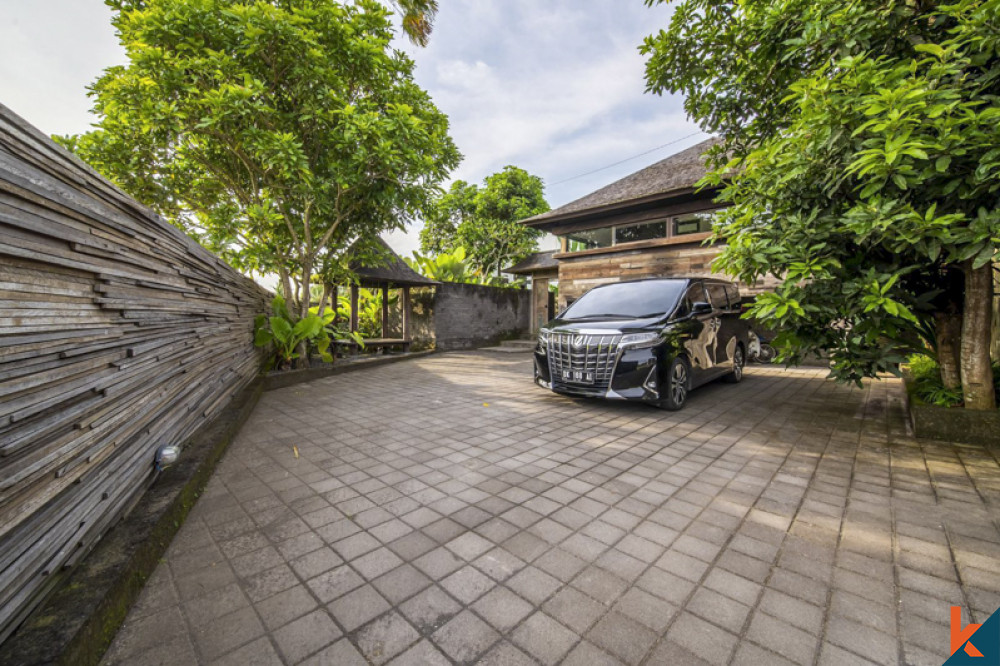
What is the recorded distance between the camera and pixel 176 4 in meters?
5.73

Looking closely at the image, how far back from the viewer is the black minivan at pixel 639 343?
15.7 feet

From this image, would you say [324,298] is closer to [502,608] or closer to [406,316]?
[406,316]

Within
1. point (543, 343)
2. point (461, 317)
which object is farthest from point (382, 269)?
point (543, 343)

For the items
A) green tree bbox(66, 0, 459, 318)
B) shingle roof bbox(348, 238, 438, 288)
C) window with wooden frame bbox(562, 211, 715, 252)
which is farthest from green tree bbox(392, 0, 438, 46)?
window with wooden frame bbox(562, 211, 715, 252)

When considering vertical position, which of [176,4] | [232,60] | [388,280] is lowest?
[388,280]

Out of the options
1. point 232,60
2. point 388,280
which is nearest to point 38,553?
point 232,60

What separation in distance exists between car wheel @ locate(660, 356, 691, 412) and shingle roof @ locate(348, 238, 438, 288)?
6.70 metres

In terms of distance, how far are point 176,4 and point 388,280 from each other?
6843mm

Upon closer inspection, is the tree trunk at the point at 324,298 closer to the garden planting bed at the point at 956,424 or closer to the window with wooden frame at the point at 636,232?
the window with wooden frame at the point at 636,232

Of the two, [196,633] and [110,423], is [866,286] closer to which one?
[196,633]

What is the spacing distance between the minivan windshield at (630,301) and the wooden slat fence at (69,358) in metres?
4.85

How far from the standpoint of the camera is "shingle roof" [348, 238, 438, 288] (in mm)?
9227

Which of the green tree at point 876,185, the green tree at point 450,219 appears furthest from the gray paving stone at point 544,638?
the green tree at point 450,219

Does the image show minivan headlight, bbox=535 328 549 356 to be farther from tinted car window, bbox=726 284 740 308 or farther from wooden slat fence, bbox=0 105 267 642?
wooden slat fence, bbox=0 105 267 642
